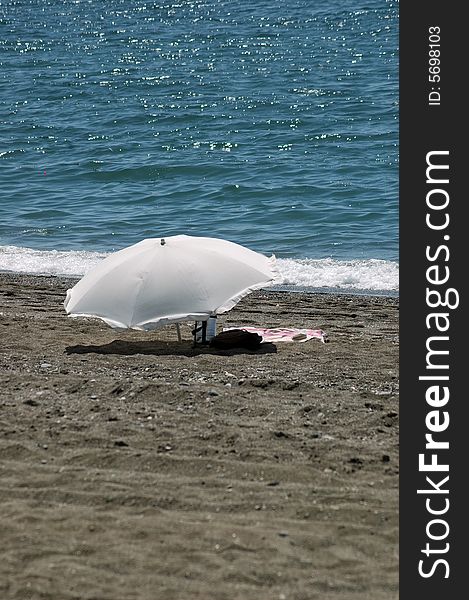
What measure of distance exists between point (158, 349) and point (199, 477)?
3938mm

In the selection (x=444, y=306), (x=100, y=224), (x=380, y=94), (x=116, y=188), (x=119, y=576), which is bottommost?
(x=119, y=576)

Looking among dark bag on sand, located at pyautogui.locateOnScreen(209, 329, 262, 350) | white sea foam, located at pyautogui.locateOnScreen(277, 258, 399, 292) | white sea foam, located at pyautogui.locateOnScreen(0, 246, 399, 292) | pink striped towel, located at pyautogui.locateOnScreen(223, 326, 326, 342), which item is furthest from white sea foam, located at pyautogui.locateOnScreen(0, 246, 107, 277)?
dark bag on sand, located at pyautogui.locateOnScreen(209, 329, 262, 350)

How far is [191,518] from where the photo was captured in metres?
5.19

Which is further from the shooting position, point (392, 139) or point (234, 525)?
point (392, 139)

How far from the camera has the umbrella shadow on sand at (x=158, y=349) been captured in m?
9.25

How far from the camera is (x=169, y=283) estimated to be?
29.6 feet

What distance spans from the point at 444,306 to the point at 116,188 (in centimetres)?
1399

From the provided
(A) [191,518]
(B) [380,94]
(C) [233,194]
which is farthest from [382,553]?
(B) [380,94]

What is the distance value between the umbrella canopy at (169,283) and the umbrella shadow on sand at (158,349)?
408 millimetres

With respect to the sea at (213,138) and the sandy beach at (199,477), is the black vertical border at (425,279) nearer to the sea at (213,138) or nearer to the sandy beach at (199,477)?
the sandy beach at (199,477)

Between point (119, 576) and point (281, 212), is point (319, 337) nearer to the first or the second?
point (119, 576)

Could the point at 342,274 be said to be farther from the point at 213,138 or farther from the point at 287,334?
the point at 213,138

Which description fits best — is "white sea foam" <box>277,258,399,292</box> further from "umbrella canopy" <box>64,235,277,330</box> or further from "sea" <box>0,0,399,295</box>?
"umbrella canopy" <box>64,235,277,330</box>

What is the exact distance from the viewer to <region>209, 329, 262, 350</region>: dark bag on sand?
932cm
